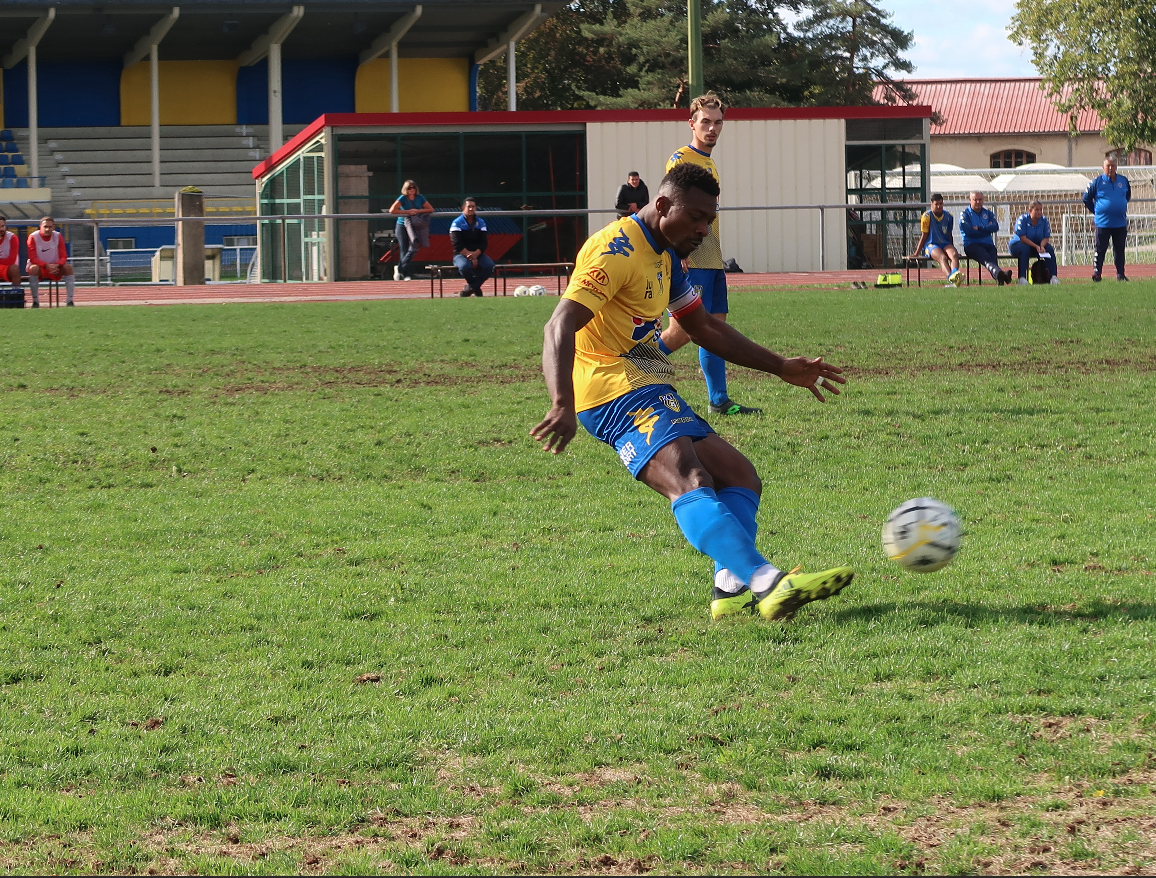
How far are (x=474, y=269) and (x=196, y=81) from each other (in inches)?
1165

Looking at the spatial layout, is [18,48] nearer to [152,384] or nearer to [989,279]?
[989,279]

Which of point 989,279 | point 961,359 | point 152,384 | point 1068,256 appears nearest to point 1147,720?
point 961,359

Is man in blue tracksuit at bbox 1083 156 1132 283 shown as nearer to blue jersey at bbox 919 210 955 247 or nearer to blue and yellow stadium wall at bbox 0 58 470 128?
blue jersey at bbox 919 210 955 247

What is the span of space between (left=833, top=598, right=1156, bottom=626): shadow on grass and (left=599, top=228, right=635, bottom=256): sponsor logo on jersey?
158 cm

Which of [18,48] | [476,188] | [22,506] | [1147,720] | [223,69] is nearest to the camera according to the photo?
[1147,720]

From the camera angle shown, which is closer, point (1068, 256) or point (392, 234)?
point (392, 234)

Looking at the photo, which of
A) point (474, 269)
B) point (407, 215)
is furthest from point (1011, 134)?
point (474, 269)

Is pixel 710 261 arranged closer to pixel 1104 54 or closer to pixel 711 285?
pixel 711 285

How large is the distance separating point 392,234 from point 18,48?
23.3 m

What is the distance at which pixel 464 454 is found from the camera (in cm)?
894

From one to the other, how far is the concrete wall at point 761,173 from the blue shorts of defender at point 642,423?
88.0 feet

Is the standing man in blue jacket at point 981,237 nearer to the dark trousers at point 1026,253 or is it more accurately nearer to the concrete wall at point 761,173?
the dark trousers at point 1026,253

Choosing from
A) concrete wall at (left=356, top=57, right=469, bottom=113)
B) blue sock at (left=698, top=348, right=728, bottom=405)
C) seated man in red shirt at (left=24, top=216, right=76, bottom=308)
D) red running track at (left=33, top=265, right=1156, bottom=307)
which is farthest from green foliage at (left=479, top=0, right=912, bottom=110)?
blue sock at (left=698, top=348, right=728, bottom=405)

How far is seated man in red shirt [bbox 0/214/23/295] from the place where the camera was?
23094 millimetres
